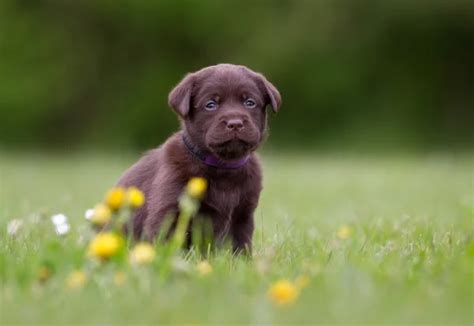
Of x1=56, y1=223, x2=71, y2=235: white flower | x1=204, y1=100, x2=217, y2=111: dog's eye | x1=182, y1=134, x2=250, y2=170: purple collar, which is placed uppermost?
x1=204, y1=100, x2=217, y2=111: dog's eye

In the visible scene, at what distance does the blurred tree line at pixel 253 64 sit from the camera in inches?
858

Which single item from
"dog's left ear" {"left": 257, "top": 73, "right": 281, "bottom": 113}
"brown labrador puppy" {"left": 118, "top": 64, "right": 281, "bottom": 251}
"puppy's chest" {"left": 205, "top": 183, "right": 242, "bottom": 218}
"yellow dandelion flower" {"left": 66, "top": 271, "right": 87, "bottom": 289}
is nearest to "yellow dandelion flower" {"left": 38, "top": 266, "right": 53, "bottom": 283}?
"yellow dandelion flower" {"left": 66, "top": 271, "right": 87, "bottom": 289}

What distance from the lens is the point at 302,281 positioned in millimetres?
3252

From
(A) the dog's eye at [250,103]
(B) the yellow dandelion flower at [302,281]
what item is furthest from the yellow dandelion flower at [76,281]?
(A) the dog's eye at [250,103]

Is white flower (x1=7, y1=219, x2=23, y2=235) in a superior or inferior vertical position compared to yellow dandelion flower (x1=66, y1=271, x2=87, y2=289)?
inferior

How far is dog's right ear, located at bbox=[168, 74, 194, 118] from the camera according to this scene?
4.63 meters

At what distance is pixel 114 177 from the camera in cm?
1168

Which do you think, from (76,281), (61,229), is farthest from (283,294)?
(61,229)

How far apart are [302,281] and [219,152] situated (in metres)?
1.38

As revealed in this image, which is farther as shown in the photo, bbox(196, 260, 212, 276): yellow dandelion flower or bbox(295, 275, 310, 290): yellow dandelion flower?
bbox(196, 260, 212, 276): yellow dandelion flower

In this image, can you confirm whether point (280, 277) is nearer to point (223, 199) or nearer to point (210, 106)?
point (223, 199)

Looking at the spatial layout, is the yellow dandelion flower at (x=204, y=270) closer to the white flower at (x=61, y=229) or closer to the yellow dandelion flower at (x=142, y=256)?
the yellow dandelion flower at (x=142, y=256)

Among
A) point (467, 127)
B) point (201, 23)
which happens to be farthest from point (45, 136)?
point (467, 127)

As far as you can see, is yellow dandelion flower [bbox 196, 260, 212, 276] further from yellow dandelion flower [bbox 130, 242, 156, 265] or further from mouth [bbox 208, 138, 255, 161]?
mouth [bbox 208, 138, 255, 161]
